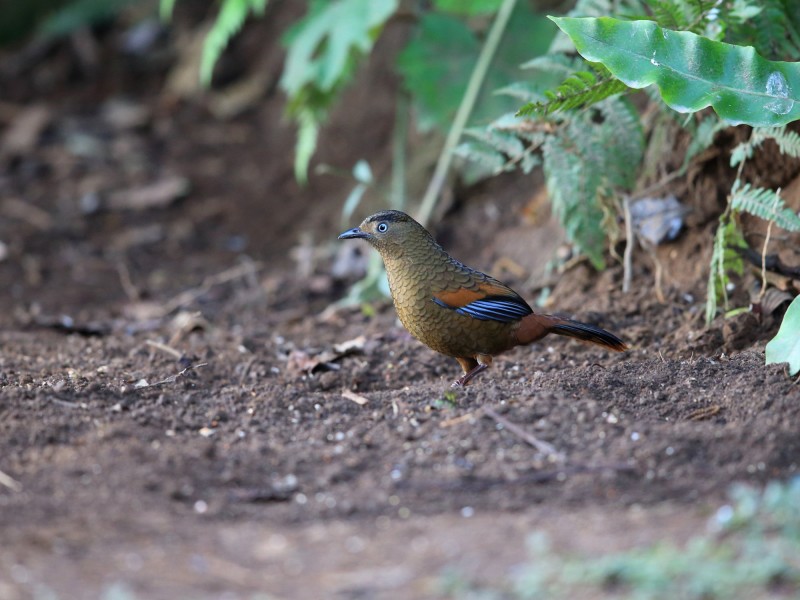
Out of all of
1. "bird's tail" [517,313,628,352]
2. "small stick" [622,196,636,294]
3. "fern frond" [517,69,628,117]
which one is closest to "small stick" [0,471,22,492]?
"bird's tail" [517,313,628,352]

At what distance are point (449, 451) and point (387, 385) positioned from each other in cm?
126

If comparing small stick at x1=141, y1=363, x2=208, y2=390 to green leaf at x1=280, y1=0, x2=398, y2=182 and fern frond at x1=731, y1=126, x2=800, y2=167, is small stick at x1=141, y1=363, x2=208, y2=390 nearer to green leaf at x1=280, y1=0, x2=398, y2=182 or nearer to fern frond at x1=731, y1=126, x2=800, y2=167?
green leaf at x1=280, y1=0, x2=398, y2=182

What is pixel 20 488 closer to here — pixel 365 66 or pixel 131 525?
pixel 131 525

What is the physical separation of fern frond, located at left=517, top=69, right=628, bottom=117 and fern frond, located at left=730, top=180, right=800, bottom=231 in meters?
0.65

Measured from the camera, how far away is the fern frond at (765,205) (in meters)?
4.04

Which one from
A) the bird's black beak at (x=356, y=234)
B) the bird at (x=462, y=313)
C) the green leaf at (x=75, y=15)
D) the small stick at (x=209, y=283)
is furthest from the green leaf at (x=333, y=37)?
the green leaf at (x=75, y=15)

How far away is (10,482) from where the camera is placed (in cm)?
307

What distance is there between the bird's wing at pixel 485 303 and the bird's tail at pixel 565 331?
2.1 inches

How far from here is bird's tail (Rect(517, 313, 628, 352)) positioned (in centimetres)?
428

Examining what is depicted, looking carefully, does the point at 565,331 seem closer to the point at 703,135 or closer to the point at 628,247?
the point at 628,247

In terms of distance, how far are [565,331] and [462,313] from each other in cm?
43

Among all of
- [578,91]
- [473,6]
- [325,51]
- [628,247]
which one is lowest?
[628,247]

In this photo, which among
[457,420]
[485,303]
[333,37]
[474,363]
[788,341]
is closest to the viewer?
[457,420]

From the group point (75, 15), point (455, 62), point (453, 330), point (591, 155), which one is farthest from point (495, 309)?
point (75, 15)
